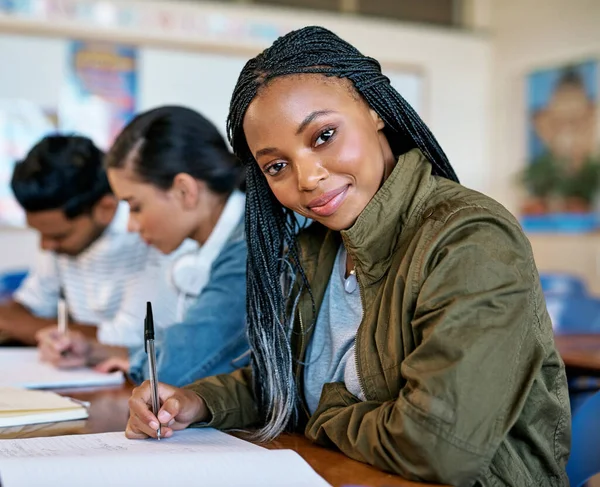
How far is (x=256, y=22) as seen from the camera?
21.9 ft

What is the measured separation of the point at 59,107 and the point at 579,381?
4.78 meters

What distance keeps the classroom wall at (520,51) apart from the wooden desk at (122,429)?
19.0 ft

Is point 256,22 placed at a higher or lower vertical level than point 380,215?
higher

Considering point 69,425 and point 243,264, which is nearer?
point 69,425

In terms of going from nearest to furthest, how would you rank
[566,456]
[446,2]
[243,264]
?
[566,456] → [243,264] → [446,2]

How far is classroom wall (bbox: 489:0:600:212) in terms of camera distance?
657 cm

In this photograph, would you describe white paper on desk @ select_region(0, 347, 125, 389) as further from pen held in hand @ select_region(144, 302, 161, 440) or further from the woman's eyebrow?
the woman's eyebrow

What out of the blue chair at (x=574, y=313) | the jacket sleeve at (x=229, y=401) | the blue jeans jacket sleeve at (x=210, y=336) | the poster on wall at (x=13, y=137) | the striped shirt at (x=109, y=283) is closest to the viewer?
the jacket sleeve at (x=229, y=401)

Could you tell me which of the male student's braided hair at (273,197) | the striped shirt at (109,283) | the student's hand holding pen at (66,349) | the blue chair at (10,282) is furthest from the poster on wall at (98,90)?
the male student's braided hair at (273,197)

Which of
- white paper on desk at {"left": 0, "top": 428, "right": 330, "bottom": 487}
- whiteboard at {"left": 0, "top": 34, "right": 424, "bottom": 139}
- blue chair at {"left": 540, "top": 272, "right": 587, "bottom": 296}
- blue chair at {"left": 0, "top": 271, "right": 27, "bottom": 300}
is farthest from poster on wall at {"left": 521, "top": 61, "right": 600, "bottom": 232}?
white paper on desk at {"left": 0, "top": 428, "right": 330, "bottom": 487}

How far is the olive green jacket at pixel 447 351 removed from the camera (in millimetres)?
915

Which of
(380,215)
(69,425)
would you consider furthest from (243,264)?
(380,215)

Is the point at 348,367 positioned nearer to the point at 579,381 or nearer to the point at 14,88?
the point at 579,381

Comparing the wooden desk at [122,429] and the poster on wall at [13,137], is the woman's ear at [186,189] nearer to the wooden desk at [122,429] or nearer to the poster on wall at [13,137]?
the wooden desk at [122,429]
